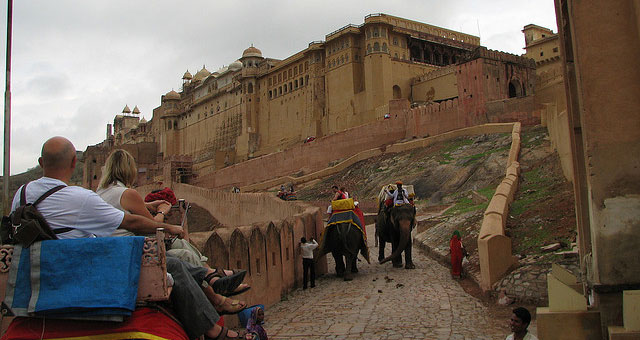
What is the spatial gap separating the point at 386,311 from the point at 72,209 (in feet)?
18.5

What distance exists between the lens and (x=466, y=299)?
28.2ft

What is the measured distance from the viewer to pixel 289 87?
58.2 metres

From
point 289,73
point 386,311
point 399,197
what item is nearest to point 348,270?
point 399,197

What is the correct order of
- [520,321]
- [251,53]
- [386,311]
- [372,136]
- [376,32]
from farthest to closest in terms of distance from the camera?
[251,53] → [376,32] → [372,136] → [386,311] → [520,321]

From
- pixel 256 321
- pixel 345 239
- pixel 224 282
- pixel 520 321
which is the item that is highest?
pixel 345 239

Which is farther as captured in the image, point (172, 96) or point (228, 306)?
point (172, 96)

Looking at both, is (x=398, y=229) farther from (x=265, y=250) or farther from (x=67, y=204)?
(x=67, y=204)

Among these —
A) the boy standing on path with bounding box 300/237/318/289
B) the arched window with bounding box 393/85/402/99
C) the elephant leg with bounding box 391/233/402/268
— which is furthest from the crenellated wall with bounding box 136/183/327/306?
the arched window with bounding box 393/85/402/99

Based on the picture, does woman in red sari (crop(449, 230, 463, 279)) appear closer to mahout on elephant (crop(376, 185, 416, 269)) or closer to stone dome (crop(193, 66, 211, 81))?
mahout on elephant (crop(376, 185, 416, 269))

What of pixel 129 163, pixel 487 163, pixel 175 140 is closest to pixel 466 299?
pixel 129 163

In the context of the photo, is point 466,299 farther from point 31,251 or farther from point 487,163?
point 487,163

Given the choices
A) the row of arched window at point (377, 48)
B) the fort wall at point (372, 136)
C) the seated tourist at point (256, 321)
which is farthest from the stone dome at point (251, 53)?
the seated tourist at point (256, 321)

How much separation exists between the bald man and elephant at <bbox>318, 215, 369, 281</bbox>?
791 centimetres

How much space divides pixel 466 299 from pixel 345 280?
2939 mm
